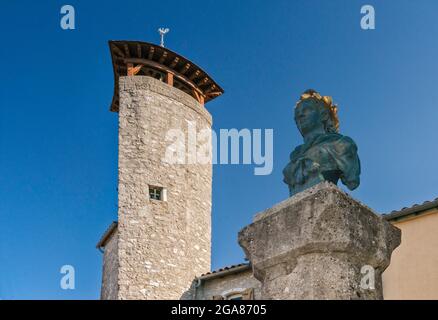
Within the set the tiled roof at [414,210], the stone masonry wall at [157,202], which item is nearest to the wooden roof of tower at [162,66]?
the stone masonry wall at [157,202]

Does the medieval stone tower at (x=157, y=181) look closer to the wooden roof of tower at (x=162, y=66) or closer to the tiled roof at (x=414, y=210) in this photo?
the wooden roof of tower at (x=162, y=66)

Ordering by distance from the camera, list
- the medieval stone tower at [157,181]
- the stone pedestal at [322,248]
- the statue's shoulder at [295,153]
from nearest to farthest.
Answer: the stone pedestal at [322,248] → the statue's shoulder at [295,153] → the medieval stone tower at [157,181]

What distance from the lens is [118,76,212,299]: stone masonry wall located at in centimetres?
1620

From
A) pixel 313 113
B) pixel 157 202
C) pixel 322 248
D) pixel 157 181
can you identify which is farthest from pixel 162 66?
pixel 322 248

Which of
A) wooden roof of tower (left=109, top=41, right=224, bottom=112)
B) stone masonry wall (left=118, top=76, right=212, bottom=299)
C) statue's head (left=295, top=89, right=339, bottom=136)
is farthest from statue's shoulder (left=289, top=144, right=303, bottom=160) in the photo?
wooden roof of tower (left=109, top=41, right=224, bottom=112)

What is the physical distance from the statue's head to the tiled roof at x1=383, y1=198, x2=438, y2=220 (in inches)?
278

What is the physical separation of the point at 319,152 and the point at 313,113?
0.38m

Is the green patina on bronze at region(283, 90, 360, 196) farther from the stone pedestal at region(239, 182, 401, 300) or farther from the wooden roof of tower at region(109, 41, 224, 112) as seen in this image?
the wooden roof of tower at region(109, 41, 224, 112)

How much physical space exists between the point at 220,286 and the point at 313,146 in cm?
1258

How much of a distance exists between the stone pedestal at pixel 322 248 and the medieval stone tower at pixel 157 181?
1327cm

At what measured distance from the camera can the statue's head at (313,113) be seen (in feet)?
12.0

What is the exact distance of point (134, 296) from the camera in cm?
1574
